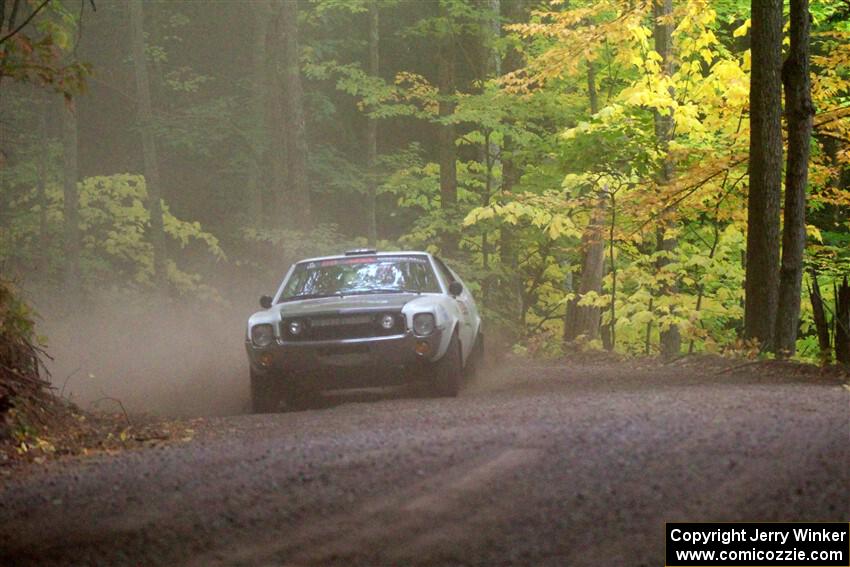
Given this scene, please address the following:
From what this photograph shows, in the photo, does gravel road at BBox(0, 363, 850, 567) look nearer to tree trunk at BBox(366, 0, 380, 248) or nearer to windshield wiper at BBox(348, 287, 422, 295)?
windshield wiper at BBox(348, 287, 422, 295)

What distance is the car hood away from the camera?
1160cm

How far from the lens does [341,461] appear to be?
719 cm

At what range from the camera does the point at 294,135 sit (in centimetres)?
2461

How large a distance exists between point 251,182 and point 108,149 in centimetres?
678

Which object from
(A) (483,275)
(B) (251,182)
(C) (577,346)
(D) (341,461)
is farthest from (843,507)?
(B) (251,182)

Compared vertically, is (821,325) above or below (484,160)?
below

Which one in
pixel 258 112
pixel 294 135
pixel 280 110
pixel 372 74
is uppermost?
pixel 372 74

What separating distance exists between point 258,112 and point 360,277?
22.6m

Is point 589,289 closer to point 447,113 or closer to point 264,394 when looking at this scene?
point 447,113

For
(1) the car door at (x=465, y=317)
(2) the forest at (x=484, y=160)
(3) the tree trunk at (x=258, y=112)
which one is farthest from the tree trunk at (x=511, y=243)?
(3) the tree trunk at (x=258, y=112)

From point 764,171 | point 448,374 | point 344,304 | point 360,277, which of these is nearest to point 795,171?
point 764,171

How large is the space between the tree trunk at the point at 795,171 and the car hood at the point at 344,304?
4578 millimetres

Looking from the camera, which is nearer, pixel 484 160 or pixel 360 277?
pixel 360 277

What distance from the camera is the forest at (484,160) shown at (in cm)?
1397
